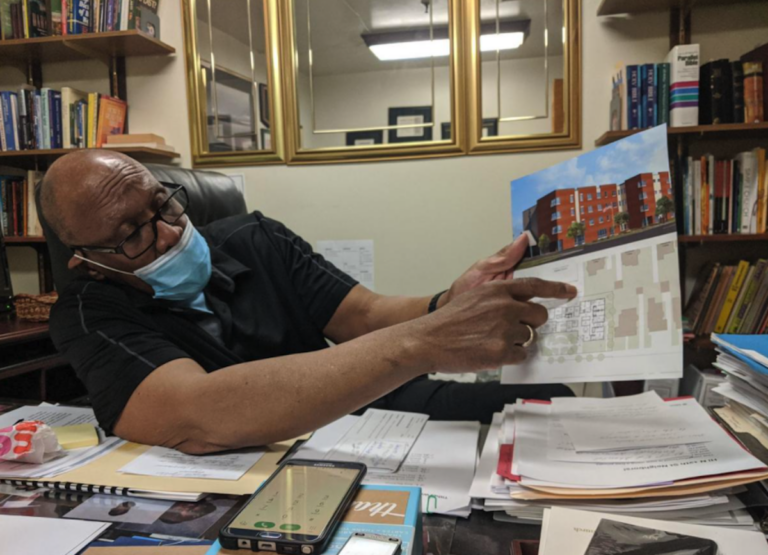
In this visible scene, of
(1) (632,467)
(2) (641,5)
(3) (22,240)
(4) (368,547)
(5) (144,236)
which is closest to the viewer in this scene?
(4) (368,547)

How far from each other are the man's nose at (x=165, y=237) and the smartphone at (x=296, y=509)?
0.62m

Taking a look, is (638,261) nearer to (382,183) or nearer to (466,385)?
(466,385)

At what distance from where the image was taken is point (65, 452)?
0.72 metres

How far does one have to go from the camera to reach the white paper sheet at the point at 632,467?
1.79ft

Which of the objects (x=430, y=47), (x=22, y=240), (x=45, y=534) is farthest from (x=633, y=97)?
(x=22, y=240)

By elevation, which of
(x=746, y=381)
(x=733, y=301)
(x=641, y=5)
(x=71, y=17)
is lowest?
(x=733, y=301)

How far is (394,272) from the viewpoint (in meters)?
2.27

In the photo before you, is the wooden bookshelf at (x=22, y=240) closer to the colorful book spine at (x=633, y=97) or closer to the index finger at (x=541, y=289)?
the index finger at (x=541, y=289)

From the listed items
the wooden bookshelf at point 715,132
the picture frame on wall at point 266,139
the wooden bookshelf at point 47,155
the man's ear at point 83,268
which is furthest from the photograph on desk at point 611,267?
the wooden bookshelf at point 47,155

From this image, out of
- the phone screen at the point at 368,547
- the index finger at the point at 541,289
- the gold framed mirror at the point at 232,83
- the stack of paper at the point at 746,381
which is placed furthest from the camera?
the gold framed mirror at the point at 232,83

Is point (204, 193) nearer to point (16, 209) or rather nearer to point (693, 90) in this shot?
point (16, 209)

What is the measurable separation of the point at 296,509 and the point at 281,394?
226 millimetres

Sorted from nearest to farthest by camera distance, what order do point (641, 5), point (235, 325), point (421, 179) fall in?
point (235, 325)
point (641, 5)
point (421, 179)

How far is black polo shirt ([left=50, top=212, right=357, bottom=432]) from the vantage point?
812 mm
